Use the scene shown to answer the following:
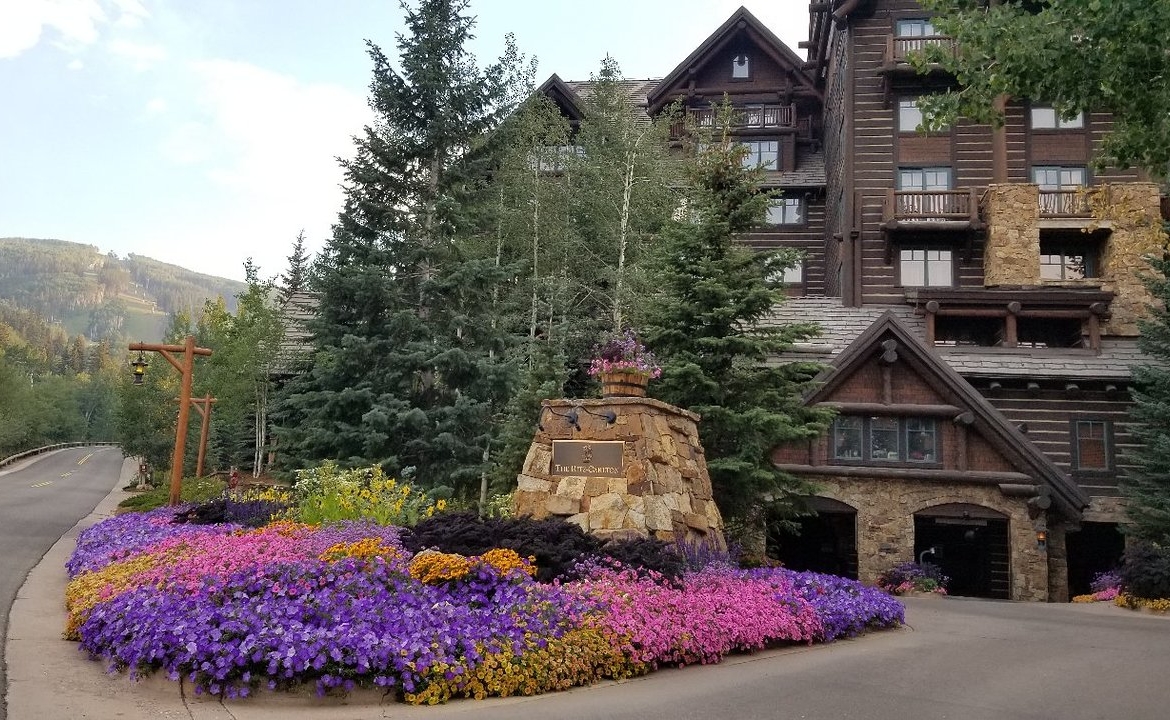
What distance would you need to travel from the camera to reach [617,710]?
20.8 ft

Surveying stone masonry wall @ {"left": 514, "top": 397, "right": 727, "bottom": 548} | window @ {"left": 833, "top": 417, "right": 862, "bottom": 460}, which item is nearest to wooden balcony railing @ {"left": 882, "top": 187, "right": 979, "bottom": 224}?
window @ {"left": 833, "top": 417, "right": 862, "bottom": 460}

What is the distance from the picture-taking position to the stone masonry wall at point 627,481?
1095cm

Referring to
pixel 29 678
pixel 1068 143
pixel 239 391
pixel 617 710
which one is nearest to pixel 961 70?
pixel 617 710

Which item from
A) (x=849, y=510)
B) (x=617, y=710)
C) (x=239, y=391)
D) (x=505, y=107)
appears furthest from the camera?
(x=239, y=391)

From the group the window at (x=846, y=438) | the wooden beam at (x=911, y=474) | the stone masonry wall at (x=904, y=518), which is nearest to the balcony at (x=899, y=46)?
the window at (x=846, y=438)

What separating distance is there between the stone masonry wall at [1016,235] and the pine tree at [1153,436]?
5.22 meters

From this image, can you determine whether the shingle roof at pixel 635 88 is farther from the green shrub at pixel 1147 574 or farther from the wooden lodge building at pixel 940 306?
the green shrub at pixel 1147 574

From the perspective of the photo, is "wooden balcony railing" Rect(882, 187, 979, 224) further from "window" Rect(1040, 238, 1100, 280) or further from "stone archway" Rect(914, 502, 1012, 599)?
"stone archway" Rect(914, 502, 1012, 599)

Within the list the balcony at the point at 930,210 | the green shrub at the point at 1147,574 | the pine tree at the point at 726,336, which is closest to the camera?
the pine tree at the point at 726,336

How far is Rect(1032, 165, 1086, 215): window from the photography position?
93.0 feet

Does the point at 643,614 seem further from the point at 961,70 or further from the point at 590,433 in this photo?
the point at 961,70

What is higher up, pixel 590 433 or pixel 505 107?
pixel 505 107

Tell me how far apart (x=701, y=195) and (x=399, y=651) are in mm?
10785

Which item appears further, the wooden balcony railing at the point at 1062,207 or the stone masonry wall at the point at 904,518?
the wooden balcony railing at the point at 1062,207
